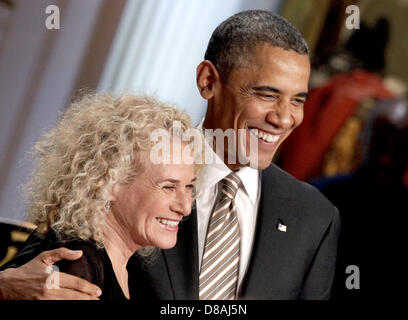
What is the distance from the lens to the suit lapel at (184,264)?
4.02 ft

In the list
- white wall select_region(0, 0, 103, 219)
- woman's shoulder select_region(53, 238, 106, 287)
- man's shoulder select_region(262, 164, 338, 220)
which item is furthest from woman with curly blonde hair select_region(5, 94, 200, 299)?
white wall select_region(0, 0, 103, 219)

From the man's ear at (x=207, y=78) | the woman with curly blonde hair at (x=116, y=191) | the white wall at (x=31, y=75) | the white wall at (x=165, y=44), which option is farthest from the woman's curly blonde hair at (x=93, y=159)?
the white wall at (x=31, y=75)

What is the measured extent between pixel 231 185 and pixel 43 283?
390 mm

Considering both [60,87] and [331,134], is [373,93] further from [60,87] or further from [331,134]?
[60,87]

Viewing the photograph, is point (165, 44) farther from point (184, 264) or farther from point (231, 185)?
point (184, 264)

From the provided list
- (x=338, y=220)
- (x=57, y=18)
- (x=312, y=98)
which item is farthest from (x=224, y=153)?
(x=312, y=98)

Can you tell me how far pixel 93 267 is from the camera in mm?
1118

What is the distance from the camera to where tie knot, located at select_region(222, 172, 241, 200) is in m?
1.28

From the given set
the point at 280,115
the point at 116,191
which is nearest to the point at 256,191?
the point at 280,115

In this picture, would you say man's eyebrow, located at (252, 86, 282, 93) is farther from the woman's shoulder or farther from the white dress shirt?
the woman's shoulder

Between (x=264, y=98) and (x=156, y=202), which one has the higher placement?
(x=264, y=98)

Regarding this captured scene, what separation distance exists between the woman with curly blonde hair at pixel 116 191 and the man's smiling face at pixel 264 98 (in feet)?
0.37

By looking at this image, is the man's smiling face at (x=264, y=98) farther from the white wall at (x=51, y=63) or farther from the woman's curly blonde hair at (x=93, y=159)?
the white wall at (x=51, y=63)

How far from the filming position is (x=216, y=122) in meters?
1.28
